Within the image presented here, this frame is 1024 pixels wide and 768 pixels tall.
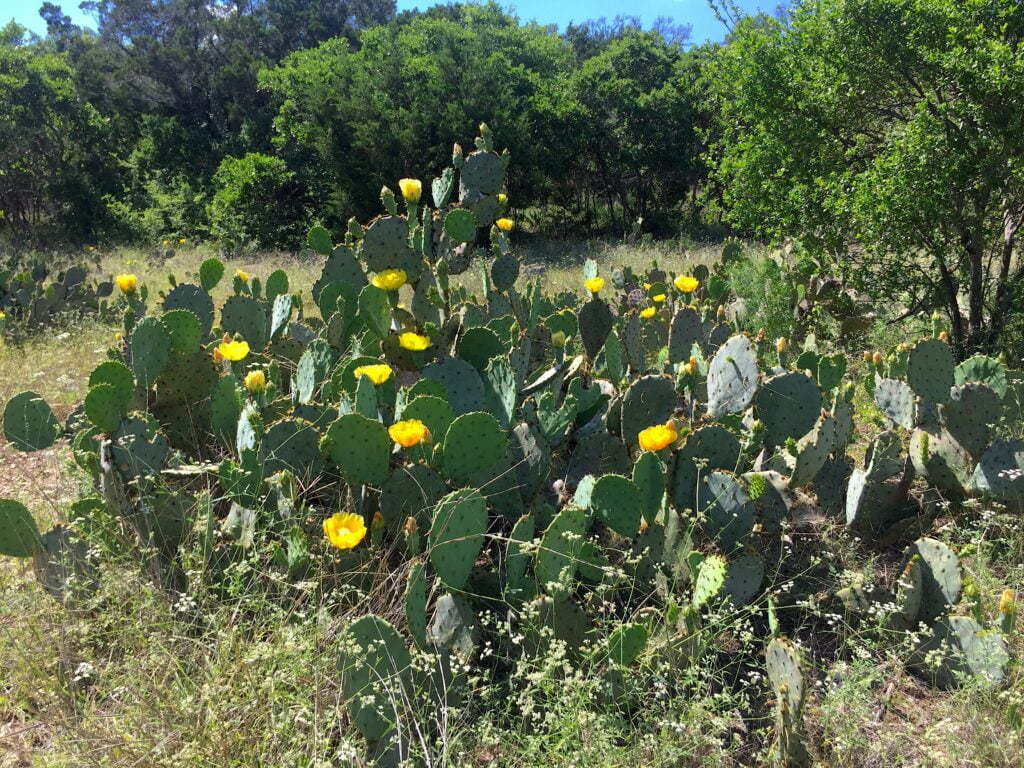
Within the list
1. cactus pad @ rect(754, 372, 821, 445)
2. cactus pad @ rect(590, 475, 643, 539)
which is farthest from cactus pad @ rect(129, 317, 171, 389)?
cactus pad @ rect(754, 372, 821, 445)

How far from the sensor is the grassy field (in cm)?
147

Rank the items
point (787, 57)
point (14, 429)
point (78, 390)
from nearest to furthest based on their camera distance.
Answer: point (14, 429)
point (78, 390)
point (787, 57)

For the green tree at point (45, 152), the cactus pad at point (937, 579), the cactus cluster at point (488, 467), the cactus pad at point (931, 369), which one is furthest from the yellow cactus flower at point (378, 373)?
the green tree at point (45, 152)

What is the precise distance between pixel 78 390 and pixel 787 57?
17.3 feet

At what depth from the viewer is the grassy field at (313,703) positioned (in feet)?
4.82

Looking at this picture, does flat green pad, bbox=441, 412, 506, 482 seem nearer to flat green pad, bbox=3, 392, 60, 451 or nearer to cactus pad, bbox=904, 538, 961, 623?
cactus pad, bbox=904, 538, 961, 623

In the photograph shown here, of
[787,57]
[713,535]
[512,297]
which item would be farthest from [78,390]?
[787,57]

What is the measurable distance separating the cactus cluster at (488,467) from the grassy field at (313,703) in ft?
0.36

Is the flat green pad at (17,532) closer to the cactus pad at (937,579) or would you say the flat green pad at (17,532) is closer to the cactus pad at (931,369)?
the cactus pad at (937,579)

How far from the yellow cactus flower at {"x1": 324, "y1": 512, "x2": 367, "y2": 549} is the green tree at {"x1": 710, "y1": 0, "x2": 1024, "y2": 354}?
12.6ft

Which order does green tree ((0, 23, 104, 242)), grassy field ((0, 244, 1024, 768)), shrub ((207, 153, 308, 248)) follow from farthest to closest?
green tree ((0, 23, 104, 242)) → shrub ((207, 153, 308, 248)) → grassy field ((0, 244, 1024, 768))

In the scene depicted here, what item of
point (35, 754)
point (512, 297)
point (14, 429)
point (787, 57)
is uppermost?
point (787, 57)

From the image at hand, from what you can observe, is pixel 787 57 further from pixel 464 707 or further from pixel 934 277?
pixel 464 707

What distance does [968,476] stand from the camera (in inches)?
94.3
